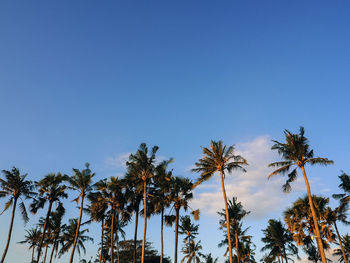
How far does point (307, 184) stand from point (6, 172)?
1456 inches

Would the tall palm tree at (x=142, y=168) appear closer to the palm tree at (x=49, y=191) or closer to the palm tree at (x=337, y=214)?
the palm tree at (x=49, y=191)

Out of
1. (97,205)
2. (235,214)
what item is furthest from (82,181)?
(235,214)

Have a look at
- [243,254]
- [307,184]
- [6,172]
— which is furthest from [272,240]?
[6,172]

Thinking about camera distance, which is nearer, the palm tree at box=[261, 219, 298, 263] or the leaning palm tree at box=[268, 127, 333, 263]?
the leaning palm tree at box=[268, 127, 333, 263]

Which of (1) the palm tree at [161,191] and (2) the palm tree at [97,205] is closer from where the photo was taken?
(1) the palm tree at [161,191]

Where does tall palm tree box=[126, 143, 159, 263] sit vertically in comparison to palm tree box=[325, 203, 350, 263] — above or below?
above

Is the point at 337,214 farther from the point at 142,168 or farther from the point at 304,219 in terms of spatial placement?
the point at 142,168

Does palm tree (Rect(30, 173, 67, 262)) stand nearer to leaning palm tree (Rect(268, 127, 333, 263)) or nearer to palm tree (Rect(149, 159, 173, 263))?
palm tree (Rect(149, 159, 173, 263))

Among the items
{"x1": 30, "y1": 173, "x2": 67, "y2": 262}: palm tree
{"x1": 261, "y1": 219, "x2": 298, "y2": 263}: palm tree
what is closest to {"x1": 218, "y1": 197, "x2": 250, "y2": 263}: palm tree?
{"x1": 261, "y1": 219, "x2": 298, "y2": 263}: palm tree

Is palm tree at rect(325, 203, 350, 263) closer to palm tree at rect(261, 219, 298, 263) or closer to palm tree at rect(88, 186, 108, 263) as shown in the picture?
palm tree at rect(261, 219, 298, 263)

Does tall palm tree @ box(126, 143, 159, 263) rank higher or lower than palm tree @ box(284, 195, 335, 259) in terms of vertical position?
higher

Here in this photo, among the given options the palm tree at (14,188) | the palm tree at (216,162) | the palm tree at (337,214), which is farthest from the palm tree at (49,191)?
the palm tree at (337,214)

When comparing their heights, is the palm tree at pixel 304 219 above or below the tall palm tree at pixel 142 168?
below

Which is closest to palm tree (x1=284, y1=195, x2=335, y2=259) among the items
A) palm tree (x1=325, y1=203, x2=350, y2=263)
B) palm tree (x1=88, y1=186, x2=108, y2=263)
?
palm tree (x1=325, y1=203, x2=350, y2=263)
